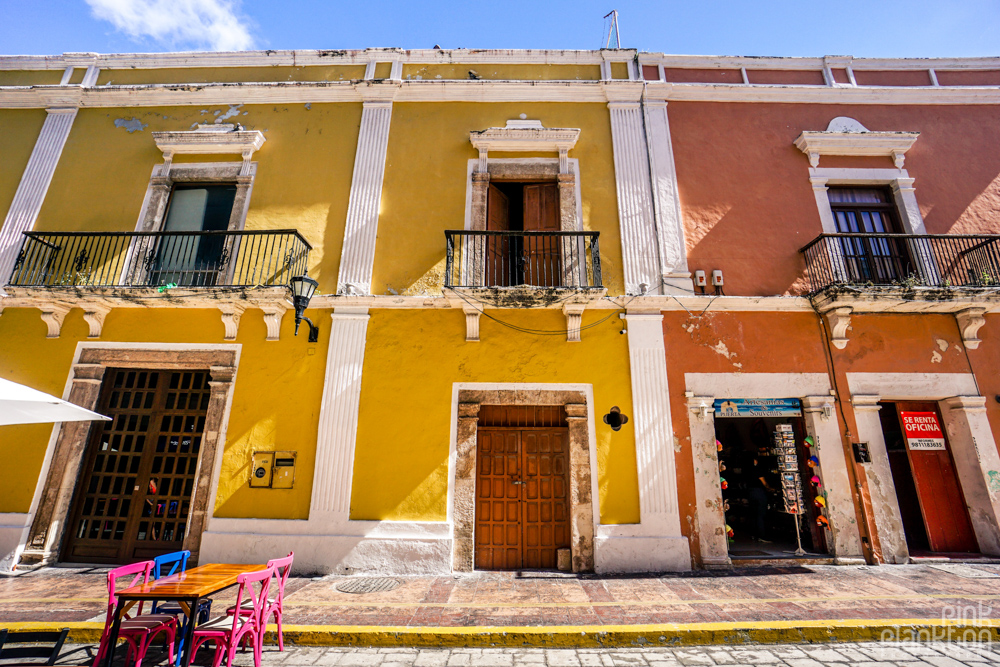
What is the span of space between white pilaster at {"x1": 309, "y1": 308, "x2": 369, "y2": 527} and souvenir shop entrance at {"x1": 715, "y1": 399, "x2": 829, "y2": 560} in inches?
214

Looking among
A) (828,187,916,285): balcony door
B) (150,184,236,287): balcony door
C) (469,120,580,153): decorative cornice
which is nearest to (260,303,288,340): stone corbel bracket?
(150,184,236,287): balcony door

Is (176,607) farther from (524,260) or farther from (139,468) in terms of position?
(524,260)

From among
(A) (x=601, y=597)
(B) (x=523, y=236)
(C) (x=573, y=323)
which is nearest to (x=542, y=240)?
(B) (x=523, y=236)

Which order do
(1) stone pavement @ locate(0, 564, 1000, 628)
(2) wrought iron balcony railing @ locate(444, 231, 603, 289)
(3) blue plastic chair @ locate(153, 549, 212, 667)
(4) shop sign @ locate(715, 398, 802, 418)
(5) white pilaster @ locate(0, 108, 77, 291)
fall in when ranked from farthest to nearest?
(5) white pilaster @ locate(0, 108, 77, 291)
(2) wrought iron balcony railing @ locate(444, 231, 603, 289)
(4) shop sign @ locate(715, 398, 802, 418)
(1) stone pavement @ locate(0, 564, 1000, 628)
(3) blue plastic chair @ locate(153, 549, 212, 667)

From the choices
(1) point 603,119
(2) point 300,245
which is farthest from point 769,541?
(2) point 300,245

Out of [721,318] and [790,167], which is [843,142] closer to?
[790,167]

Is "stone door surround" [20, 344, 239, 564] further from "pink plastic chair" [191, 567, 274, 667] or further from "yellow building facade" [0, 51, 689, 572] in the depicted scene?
"pink plastic chair" [191, 567, 274, 667]

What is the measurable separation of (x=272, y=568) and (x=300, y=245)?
518 cm

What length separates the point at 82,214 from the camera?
7.71 meters

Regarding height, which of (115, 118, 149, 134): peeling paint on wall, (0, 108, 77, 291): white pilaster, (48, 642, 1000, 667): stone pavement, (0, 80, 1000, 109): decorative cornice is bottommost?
(48, 642, 1000, 667): stone pavement

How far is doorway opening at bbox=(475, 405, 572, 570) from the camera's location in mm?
6277

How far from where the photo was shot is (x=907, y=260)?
7.44 meters

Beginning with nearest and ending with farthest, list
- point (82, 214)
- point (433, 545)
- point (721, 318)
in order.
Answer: point (433, 545) < point (721, 318) < point (82, 214)

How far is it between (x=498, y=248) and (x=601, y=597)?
5255mm
